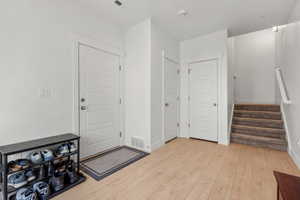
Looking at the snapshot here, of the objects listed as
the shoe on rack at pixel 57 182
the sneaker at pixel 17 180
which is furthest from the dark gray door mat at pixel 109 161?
the sneaker at pixel 17 180

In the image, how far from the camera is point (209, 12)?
2502mm

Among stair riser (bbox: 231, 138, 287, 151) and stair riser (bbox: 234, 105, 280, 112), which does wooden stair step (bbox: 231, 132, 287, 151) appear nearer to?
stair riser (bbox: 231, 138, 287, 151)

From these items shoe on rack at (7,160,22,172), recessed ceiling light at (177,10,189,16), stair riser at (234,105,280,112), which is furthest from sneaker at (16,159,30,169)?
stair riser at (234,105,280,112)

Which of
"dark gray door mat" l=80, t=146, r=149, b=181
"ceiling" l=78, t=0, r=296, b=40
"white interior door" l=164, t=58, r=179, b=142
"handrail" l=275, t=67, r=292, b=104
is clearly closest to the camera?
"dark gray door mat" l=80, t=146, r=149, b=181

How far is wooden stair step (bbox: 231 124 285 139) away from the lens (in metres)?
3.05

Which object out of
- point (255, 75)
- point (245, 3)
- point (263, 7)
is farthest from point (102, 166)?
point (255, 75)

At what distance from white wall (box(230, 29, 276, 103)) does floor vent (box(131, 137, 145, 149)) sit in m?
4.07

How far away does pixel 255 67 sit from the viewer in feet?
15.8

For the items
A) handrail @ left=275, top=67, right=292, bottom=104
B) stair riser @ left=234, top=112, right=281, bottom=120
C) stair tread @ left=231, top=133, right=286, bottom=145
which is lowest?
stair tread @ left=231, top=133, right=286, bottom=145

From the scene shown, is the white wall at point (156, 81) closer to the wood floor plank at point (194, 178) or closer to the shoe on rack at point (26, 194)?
the wood floor plank at point (194, 178)

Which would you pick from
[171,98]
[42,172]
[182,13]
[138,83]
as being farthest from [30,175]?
[182,13]

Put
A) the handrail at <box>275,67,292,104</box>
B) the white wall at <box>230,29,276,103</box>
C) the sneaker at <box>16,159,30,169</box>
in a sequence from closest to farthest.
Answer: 1. the sneaker at <box>16,159,30,169</box>
2. the handrail at <box>275,67,292,104</box>
3. the white wall at <box>230,29,276,103</box>

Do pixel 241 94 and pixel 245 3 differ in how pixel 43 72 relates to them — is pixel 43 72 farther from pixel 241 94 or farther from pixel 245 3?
pixel 241 94

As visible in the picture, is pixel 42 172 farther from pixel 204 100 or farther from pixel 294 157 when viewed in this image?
pixel 294 157
